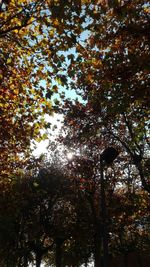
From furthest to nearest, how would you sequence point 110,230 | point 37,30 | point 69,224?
1. point 69,224
2. point 110,230
3. point 37,30

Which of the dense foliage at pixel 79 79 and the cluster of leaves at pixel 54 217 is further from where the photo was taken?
the cluster of leaves at pixel 54 217

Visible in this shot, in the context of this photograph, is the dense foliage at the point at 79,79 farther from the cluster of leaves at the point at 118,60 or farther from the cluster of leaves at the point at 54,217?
the cluster of leaves at the point at 54,217

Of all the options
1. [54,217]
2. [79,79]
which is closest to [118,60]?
[79,79]

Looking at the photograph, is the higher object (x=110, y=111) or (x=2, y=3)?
(x=2, y=3)

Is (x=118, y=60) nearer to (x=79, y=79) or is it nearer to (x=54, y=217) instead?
(x=79, y=79)

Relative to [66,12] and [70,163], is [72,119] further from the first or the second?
[70,163]

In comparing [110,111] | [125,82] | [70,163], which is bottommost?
[110,111]

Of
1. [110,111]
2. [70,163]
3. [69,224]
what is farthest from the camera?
[69,224]

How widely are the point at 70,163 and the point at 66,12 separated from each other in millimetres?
21714

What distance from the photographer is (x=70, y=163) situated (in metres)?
32.3

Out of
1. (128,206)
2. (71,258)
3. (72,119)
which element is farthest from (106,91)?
(71,258)

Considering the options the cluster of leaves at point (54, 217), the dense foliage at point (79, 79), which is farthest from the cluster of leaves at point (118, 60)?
the cluster of leaves at point (54, 217)

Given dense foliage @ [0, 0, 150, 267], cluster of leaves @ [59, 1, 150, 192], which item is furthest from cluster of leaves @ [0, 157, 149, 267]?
cluster of leaves @ [59, 1, 150, 192]

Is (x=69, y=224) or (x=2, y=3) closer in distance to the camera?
(x=2, y=3)
